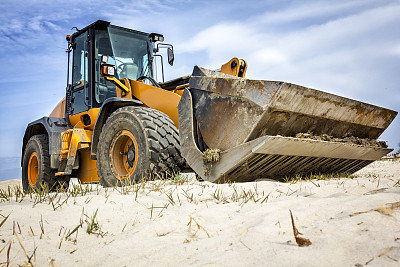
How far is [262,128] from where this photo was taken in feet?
11.0

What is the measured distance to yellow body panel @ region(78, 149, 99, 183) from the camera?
5.89 meters

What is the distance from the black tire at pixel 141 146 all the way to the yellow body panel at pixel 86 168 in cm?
110

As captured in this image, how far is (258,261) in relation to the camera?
134 centimetres

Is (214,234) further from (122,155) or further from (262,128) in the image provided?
(122,155)

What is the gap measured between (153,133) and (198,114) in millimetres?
683

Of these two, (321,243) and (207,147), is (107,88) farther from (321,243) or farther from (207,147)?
(321,243)

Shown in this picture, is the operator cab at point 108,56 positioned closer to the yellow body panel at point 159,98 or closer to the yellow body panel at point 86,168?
the yellow body panel at point 159,98

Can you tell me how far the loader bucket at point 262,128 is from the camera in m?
3.29

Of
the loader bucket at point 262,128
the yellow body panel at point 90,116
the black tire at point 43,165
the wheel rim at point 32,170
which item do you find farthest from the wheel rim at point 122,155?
the wheel rim at point 32,170

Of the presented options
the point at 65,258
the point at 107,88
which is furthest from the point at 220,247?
the point at 107,88

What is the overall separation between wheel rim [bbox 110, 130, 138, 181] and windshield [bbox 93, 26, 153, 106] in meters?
1.36

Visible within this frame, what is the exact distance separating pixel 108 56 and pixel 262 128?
11.8 feet

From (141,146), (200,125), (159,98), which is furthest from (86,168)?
(200,125)

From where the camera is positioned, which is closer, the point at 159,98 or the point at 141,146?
the point at 141,146
